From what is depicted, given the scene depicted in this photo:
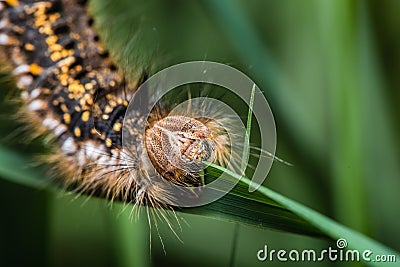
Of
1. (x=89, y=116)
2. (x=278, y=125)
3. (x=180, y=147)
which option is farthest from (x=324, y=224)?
(x=278, y=125)

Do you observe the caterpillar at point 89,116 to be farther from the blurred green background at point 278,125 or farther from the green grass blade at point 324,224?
the green grass blade at point 324,224

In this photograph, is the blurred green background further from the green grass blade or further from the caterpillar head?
the green grass blade

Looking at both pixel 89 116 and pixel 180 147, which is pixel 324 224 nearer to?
pixel 180 147

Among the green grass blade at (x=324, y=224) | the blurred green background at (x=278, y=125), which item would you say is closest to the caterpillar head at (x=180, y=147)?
the green grass blade at (x=324, y=224)

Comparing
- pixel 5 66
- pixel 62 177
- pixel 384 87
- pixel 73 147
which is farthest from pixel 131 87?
pixel 384 87

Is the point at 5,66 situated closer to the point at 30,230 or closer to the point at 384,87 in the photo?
the point at 30,230
